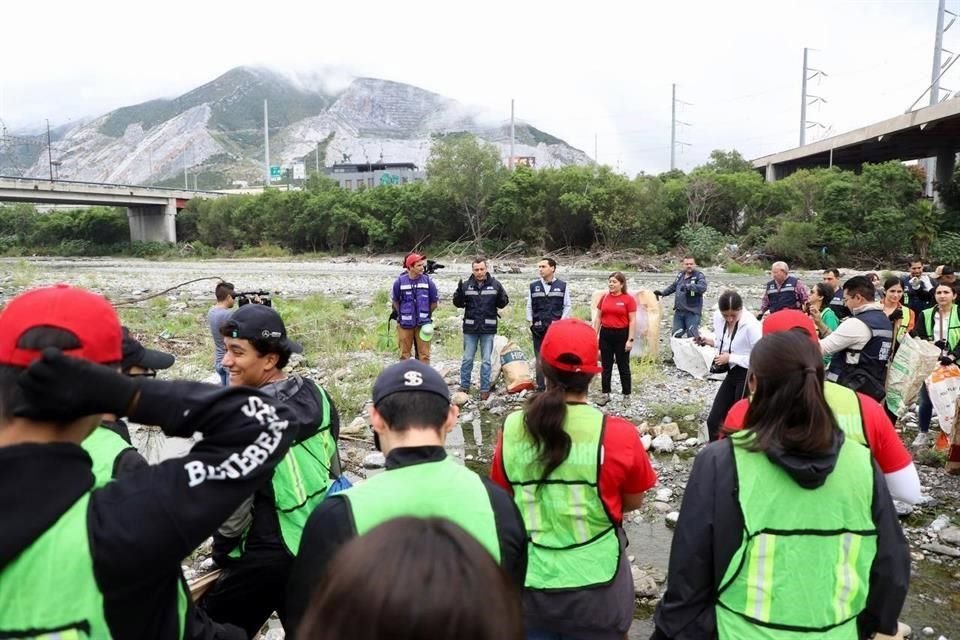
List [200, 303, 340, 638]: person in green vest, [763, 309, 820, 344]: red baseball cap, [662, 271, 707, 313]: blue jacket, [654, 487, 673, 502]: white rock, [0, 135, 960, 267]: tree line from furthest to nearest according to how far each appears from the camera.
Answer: [0, 135, 960, 267]: tree line → [662, 271, 707, 313]: blue jacket → [654, 487, 673, 502]: white rock → [763, 309, 820, 344]: red baseball cap → [200, 303, 340, 638]: person in green vest

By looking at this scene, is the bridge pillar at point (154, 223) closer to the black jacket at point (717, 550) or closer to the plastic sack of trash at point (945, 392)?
the plastic sack of trash at point (945, 392)

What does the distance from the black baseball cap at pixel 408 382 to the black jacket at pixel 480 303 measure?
20.4 feet

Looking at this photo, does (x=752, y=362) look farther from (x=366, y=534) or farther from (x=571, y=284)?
(x=571, y=284)

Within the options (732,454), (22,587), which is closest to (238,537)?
(22,587)

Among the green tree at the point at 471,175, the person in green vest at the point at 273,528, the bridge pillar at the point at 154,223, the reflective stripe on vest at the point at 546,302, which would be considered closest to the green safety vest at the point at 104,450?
the person in green vest at the point at 273,528

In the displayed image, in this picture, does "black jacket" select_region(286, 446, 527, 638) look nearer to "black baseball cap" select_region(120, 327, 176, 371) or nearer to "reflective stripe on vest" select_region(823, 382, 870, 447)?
"black baseball cap" select_region(120, 327, 176, 371)

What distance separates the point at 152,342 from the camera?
12.5 metres

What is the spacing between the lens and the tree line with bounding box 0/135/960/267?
93.6 feet

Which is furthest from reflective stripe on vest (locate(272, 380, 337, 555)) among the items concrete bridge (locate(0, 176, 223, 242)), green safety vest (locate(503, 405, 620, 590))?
concrete bridge (locate(0, 176, 223, 242))

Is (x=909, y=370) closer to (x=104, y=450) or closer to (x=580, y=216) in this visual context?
(x=104, y=450)

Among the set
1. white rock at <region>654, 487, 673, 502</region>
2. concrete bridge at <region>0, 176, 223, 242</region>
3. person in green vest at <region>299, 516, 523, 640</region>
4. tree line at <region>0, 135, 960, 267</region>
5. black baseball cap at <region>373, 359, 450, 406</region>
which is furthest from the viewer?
concrete bridge at <region>0, 176, 223, 242</region>

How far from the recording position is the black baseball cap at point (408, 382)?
181cm

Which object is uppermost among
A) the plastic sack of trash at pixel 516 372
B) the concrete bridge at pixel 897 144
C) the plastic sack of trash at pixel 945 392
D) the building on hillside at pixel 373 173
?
the building on hillside at pixel 373 173

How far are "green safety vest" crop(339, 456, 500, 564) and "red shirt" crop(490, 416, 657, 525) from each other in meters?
0.61
